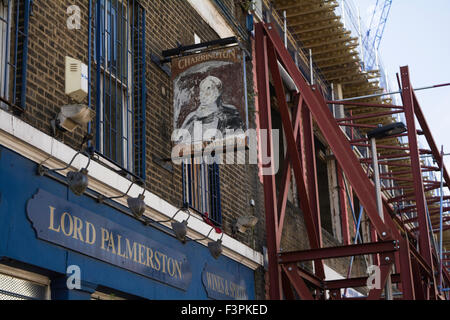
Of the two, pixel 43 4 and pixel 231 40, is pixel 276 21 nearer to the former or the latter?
pixel 231 40

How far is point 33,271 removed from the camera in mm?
7703

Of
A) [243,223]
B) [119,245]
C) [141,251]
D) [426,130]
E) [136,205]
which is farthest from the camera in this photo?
[426,130]

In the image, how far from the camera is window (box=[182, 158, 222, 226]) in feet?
38.5

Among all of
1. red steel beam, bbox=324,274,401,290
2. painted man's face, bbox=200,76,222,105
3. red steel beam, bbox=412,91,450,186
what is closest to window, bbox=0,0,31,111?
painted man's face, bbox=200,76,222,105

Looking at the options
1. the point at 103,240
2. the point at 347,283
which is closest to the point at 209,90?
the point at 103,240

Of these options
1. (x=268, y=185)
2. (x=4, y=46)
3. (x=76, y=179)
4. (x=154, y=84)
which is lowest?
(x=76, y=179)

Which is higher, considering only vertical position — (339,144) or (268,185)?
(339,144)

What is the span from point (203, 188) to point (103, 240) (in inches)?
148

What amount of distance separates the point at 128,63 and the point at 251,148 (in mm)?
4375

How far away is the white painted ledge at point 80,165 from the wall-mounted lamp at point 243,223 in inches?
19.8

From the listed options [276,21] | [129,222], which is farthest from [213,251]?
[276,21]

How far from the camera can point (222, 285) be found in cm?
1208

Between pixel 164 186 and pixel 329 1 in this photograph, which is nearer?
pixel 164 186

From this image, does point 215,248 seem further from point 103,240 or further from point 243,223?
point 103,240
